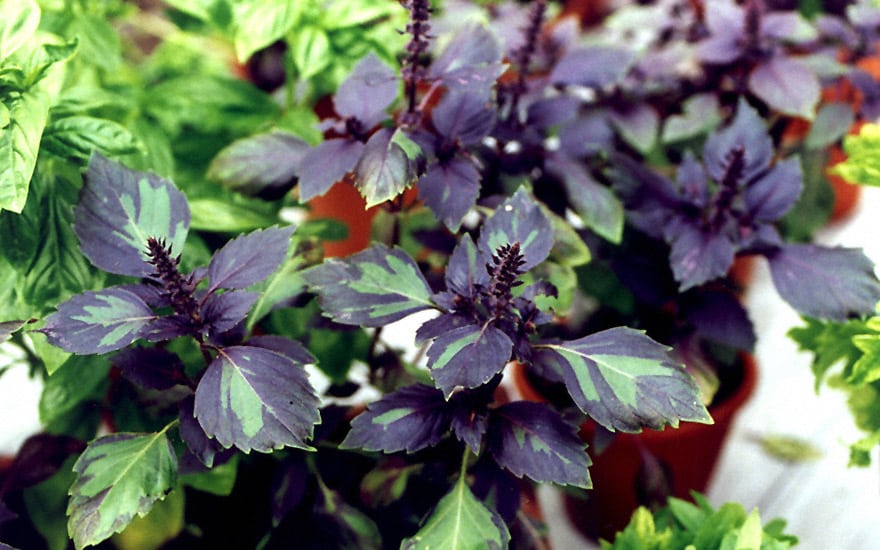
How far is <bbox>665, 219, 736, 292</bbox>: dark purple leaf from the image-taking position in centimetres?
82

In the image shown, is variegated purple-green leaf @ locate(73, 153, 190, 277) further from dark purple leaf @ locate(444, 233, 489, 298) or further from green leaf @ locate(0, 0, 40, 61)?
dark purple leaf @ locate(444, 233, 489, 298)

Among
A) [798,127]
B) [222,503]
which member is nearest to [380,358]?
[222,503]

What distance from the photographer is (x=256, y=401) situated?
1.97 feet

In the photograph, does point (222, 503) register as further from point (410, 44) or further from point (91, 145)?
point (410, 44)

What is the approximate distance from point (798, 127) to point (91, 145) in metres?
1.21

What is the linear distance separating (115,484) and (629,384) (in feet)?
1.35

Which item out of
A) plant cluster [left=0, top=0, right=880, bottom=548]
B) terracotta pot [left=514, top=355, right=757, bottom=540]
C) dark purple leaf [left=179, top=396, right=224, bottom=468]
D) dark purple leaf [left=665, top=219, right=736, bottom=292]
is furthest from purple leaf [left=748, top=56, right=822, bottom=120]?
dark purple leaf [left=179, top=396, right=224, bottom=468]

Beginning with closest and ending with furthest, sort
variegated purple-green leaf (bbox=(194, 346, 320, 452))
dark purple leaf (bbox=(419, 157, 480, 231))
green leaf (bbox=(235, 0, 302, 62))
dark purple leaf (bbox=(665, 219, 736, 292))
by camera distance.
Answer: variegated purple-green leaf (bbox=(194, 346, 320, 452)), dark purple leaf (bbox=(419, 157, 480, 231)), dark purple leaf (bbox=(665, 219, 736, 292)), green leaf (bbox=(235, 0, 302, 62))

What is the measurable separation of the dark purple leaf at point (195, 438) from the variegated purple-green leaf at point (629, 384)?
295 mm

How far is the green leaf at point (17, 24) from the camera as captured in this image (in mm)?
712

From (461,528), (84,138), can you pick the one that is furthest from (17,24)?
(461,528)

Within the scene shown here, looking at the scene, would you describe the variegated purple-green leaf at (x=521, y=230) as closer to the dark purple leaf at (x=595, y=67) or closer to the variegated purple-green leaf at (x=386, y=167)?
the variegated purple-green leaf at (x=386, y=167)

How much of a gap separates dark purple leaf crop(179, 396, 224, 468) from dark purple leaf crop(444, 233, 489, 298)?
0.78 feet

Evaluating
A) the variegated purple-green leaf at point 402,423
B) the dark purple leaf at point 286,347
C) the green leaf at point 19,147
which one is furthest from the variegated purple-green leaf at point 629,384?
the green leaf at point 19,147
